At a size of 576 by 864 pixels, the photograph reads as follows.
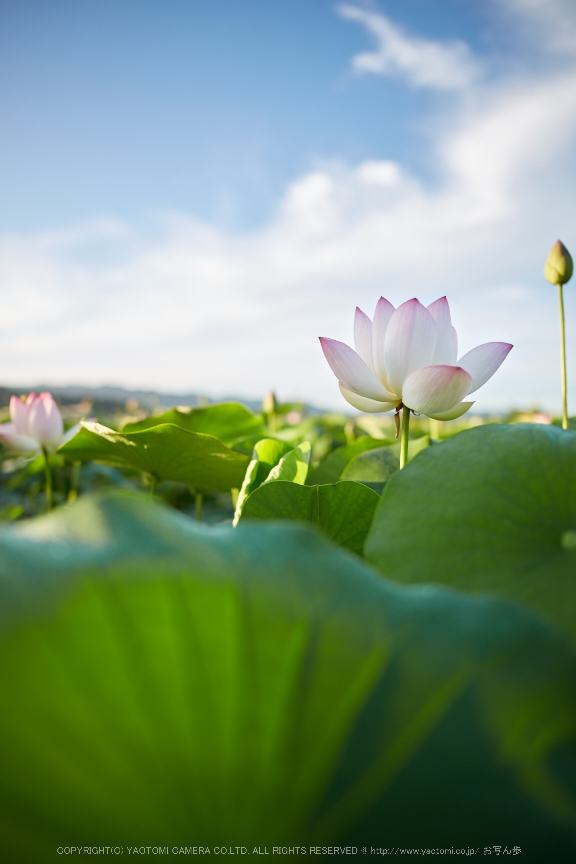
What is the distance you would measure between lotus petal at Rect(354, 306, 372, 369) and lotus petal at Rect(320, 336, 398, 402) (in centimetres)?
3

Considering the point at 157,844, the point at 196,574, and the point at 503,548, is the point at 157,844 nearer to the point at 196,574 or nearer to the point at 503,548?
the point at 196,574

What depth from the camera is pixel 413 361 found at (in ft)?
1.92

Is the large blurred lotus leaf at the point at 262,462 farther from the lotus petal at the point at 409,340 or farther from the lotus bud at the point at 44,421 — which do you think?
the lotus bud at the point at 44,421

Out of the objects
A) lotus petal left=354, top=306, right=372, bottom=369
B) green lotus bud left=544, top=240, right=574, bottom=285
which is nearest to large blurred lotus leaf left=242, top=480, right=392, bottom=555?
lotus petal left=354, top=306, right=372, bottom=369

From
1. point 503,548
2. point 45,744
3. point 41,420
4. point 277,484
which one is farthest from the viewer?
point 41,420

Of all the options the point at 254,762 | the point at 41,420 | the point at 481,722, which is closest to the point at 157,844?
the point at 254,762

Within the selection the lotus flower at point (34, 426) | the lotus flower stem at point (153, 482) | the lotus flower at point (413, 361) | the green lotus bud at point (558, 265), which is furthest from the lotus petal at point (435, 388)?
the lotus flower at point (34, 426)

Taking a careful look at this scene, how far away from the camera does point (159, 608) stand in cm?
25

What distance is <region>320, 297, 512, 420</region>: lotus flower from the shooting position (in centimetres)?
56

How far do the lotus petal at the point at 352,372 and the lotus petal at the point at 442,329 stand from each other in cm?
7

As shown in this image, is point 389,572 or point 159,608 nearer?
point 159,608

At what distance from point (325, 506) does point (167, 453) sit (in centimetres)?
Answer: 40

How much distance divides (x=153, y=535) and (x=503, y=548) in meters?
0.25

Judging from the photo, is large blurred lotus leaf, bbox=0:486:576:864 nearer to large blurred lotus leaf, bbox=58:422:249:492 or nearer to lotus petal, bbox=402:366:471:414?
lotus petal, bbox=402:366:471:414
